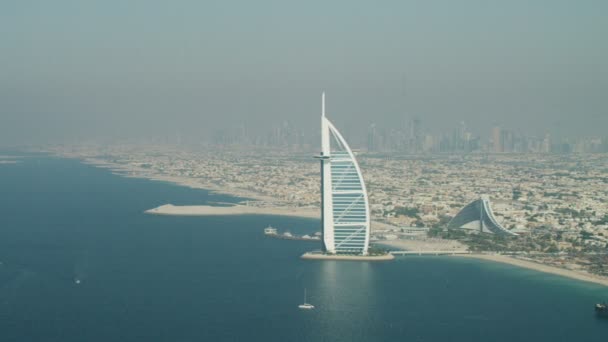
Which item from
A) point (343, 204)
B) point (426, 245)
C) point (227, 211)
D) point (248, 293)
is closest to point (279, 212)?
point (227, 211)

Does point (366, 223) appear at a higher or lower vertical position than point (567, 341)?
higher

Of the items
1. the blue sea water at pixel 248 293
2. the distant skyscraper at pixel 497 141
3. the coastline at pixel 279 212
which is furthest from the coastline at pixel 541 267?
the distant skyscraper at pixel 497 141

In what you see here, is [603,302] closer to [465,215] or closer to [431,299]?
[431,299]

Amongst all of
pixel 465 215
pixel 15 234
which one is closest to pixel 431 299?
pixel 465 215

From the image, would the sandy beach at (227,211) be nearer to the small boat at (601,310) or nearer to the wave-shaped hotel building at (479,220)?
the wave-shaped hotel building at (479,220)

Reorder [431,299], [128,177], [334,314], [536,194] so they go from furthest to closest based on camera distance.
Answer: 1. [128,177]
2. [536,194]
3. [431,299]
4. [334,314]

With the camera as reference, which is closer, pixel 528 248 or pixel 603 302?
pixel 603 302
